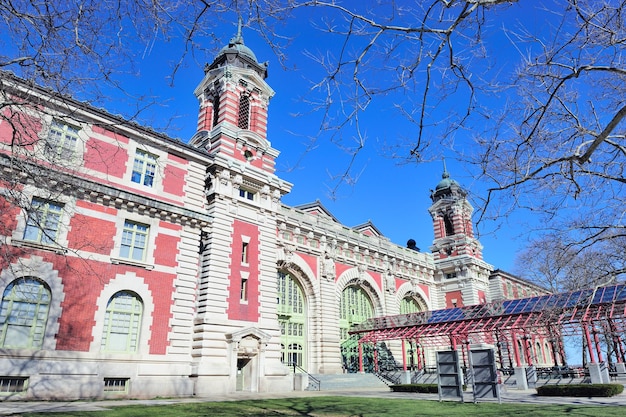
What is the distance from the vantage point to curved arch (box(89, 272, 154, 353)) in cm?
1791

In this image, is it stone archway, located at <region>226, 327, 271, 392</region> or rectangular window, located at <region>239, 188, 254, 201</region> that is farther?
rectangular window, located at <region>239, 188, 254, 201</region>

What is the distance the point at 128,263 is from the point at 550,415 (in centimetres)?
1699

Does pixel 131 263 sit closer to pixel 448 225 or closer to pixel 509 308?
pixel 509 308

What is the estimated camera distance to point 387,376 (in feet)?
108

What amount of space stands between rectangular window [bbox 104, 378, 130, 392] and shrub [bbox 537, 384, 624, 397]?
1874cm

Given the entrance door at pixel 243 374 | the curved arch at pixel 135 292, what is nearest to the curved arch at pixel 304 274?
the entrance door at pixel 243 374

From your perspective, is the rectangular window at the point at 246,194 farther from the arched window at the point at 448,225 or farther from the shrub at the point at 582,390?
the arched window at the point at 448,225

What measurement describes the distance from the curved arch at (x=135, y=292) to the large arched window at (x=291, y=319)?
13.4 m

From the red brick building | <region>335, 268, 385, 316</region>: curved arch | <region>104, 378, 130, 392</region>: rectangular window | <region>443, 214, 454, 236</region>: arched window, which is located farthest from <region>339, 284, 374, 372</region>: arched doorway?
<region>104, 378, 130, 392</region>: rectangular window

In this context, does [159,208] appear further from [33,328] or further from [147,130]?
[33,328]

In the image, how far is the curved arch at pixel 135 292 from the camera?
17.9 meters

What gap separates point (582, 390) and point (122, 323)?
20.5 meters

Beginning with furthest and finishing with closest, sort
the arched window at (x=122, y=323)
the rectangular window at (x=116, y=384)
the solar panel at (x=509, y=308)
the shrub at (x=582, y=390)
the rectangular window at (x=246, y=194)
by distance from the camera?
the rectangular window at (x=246, y=194) < the solar panel at (x=509, y=308) < the arched window at (x=122, y=323) < the shrub at (x=582, y=390) < the rectangular window at (x=116, y=384)

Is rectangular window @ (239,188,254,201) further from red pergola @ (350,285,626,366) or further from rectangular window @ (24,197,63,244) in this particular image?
red pergola @ (350,285,626,366)
